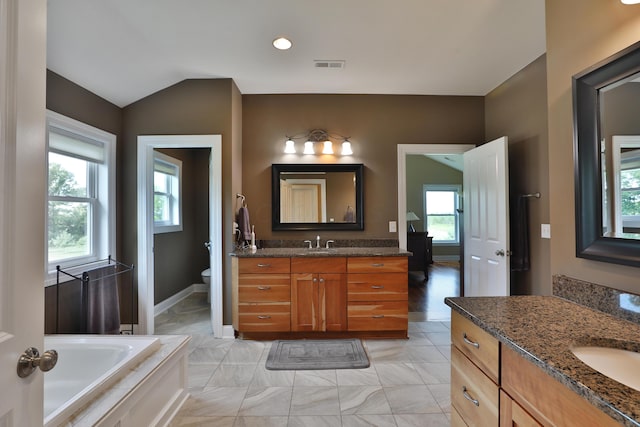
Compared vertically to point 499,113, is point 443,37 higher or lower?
higher

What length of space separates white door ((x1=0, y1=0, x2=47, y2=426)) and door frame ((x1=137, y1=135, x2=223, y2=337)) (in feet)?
7.36

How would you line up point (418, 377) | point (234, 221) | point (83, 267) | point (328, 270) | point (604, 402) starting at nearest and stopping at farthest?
point (604, 402) < point (418, 377) < point (83, 267) < point (328, 270) < point (234, 221)

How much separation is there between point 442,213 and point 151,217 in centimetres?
708

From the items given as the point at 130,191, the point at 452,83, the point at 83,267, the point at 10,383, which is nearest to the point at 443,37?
the point at 452,83

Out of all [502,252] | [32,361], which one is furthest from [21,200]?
[502,252]

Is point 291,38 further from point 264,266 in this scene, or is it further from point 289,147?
point 264,266

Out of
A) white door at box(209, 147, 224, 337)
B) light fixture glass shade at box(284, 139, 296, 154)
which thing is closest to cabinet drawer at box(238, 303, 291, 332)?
white door at box(209, 147, 224, 337)

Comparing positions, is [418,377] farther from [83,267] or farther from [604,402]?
[83,267]

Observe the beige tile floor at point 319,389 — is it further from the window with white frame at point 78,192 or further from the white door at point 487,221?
the window with white frame at point 78,192

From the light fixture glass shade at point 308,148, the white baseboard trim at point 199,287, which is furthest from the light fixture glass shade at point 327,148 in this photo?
the white baseboard trim at point 199,287

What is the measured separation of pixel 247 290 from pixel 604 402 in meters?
2.63

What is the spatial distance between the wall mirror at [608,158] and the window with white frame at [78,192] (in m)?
3.41

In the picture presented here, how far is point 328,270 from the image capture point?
2.91 meters

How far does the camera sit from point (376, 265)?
9.61ft
